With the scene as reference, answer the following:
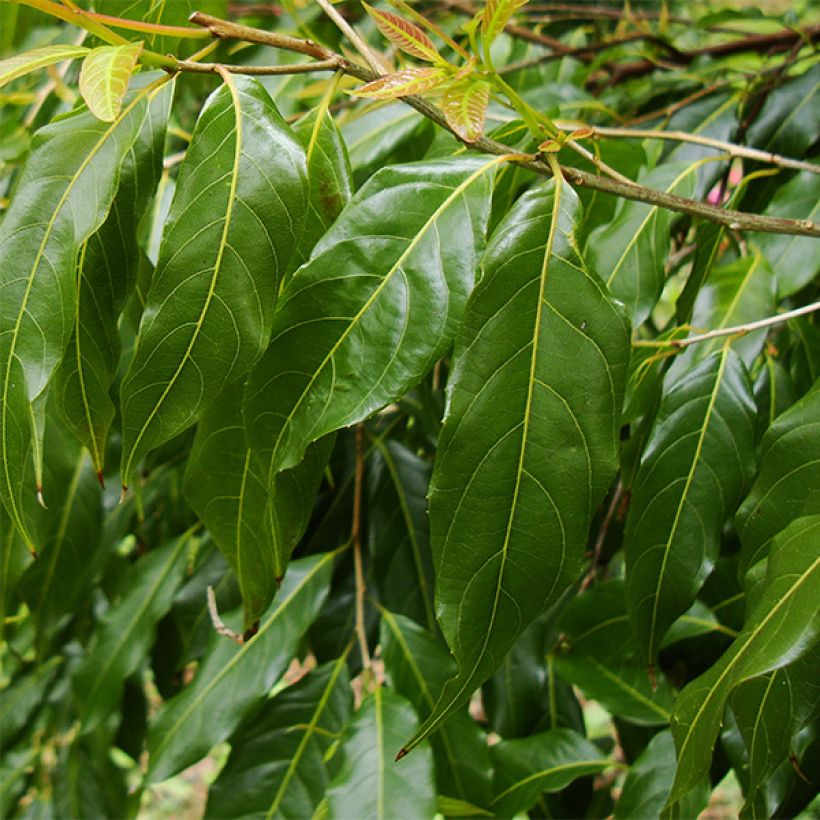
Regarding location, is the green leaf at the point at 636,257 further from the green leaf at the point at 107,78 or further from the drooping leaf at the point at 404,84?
the green leaf at the point at 107,78

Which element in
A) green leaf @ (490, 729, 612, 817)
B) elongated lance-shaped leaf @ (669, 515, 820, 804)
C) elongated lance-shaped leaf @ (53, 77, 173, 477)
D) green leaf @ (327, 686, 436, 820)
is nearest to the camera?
elongated lance-shaped leaf @ (669, 515, 820, 804)

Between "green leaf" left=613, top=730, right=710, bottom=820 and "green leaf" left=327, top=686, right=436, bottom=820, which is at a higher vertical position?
"green leaf" left=327, top=686, right=436, bottom=820

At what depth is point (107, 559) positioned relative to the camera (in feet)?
3.42

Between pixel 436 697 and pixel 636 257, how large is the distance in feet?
1.24

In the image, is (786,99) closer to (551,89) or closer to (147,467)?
(551,89)

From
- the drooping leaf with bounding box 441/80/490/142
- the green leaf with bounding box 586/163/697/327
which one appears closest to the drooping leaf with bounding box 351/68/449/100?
the drooping leaf with bounding box 441/80/490/142

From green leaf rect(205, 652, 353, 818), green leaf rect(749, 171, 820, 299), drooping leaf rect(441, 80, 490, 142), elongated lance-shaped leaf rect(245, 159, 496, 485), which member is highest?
drooping leaf rect(441, 80, 490, 142)

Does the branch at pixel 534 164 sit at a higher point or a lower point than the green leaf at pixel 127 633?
higher

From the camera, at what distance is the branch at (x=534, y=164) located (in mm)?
467

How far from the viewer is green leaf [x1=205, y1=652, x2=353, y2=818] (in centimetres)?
74

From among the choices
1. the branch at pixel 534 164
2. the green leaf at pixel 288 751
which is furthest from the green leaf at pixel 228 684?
the branch at pixel 534 164

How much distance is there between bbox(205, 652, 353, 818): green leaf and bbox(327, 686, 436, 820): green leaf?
2.5 inches

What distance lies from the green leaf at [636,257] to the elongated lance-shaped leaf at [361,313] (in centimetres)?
20

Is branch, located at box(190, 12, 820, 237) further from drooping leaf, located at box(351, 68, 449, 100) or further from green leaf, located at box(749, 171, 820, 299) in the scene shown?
green leaf, located at box(749, 171, 820, 299)
